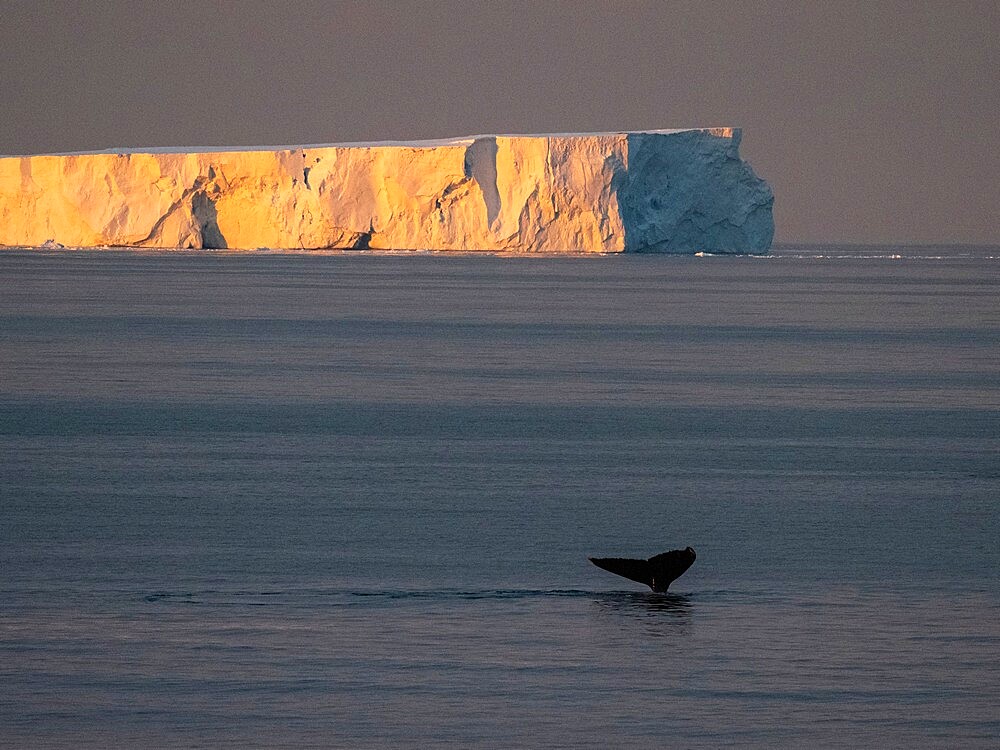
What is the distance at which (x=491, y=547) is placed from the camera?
29.7ft

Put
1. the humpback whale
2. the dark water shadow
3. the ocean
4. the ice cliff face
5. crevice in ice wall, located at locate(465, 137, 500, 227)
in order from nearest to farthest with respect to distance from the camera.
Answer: the ocean < the dark water shadow < the humpback whale < the ice cliff face < crevice in ice wall, located at locate(465, 137, 500, 227)

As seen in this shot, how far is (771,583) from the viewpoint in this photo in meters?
8.23

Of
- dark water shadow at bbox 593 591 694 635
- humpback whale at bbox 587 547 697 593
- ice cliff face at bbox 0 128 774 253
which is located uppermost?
ice cliff face at bbox 0 128 774 253

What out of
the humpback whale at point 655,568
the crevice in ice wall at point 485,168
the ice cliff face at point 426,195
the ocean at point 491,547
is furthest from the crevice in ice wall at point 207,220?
the humpback whale at point 655,568

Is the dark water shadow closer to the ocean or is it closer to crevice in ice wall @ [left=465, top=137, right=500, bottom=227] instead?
the ocean

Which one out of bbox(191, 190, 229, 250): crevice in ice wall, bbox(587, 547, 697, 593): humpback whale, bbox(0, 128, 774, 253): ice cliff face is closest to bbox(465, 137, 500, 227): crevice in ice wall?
bbox(0, 128, 774, 253): ice cliff face

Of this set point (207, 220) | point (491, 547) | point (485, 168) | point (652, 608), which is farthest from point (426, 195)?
point (652, 608)

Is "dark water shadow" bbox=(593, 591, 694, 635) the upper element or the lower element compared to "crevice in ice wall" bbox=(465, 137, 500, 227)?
lower

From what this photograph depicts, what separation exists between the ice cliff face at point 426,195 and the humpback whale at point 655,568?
120 ft

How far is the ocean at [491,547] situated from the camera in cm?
606

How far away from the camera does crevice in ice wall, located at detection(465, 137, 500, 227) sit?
1809 inches

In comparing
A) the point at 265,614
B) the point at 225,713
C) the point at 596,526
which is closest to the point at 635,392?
the point at 596,526

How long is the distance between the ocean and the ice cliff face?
23.0 m

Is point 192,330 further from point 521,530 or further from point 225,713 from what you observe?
point 225,713
